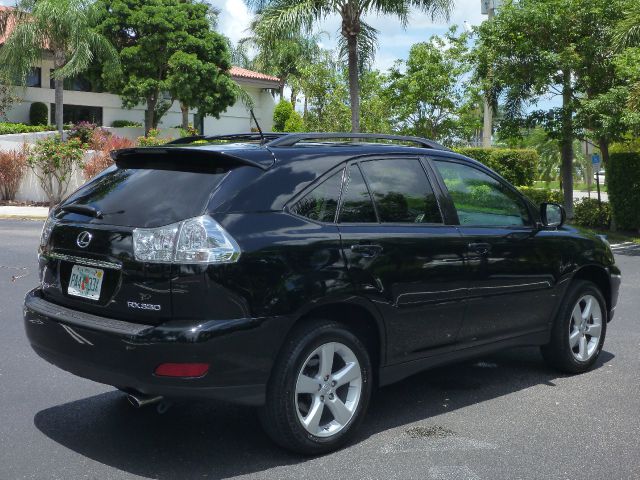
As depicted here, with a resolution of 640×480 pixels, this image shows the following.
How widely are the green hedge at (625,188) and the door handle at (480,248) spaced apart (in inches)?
619

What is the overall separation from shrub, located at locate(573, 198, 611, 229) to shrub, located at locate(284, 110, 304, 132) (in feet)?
68.1

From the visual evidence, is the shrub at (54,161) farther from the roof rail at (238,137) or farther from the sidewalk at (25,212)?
the roof rail at (238,137)

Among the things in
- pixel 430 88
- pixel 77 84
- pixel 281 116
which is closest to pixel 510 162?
pixel 430 88

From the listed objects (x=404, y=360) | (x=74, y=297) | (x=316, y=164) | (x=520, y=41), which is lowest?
(x=404, y=360)

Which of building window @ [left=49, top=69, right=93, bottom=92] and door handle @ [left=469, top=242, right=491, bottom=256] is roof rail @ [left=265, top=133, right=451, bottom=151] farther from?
building window @ [left=49, top=69, right=93, bottom=92]

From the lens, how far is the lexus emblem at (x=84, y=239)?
175 inches

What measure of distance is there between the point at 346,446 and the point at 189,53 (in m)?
35.2

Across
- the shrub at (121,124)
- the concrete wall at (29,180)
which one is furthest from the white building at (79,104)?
the concrete wall at (29,180)

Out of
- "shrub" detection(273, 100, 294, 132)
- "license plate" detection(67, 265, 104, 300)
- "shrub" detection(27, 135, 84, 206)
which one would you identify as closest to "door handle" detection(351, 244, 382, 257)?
"license plate" detection(67, 265, 104, 300)

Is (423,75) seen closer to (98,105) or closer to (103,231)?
(98,105)

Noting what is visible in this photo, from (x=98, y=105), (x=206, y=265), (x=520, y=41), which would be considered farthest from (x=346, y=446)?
(x=98, y=105)

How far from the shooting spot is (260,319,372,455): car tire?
14.1ft

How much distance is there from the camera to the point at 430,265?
5.04 m

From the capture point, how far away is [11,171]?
2888 centimetres
